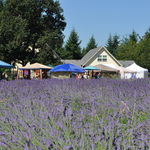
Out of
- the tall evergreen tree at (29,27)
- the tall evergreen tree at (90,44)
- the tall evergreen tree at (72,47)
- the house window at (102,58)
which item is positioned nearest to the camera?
the tall evergreen tree at (29,27)

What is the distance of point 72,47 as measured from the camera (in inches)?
2388

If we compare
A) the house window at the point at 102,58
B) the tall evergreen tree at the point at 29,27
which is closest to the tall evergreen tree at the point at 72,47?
the house window at the point at 102,58

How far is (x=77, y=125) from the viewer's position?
70.6 inches

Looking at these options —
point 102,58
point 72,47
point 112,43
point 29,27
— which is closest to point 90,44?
point 112,43

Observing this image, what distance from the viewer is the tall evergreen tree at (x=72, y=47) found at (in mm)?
59500

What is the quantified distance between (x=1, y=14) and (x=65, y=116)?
35252 mm

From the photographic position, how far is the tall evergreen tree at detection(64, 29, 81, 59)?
59.5 m

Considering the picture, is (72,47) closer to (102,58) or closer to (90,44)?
(102,58)

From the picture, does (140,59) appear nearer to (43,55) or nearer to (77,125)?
(43,55)

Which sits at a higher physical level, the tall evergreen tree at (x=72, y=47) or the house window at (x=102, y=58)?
the tall evergreen tree at (x=72, y=47)

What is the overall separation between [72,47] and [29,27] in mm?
25058

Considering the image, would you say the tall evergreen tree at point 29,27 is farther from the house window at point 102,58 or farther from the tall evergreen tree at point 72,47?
the tall evergreen tree at point 72,47

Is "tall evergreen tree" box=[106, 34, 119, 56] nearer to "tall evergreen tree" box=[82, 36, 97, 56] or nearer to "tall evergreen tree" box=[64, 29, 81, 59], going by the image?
"tall evergreen tree" box=[82, 36, 97, 56]

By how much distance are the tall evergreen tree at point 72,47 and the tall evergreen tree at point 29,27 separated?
21.9 metres
